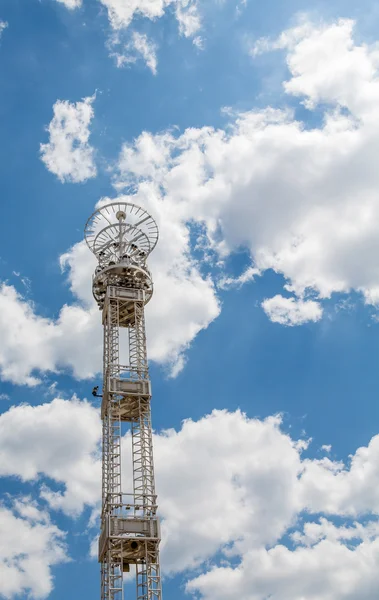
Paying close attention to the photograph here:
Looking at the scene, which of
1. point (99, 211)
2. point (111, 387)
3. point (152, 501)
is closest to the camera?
point (152, 501)

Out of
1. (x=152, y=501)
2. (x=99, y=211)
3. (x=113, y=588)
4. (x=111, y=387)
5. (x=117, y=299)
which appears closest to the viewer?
(x=113, y=588)

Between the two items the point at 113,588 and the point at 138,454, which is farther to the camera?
the point at 138,454

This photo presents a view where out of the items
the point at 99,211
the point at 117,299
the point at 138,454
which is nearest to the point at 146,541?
the point at 138,454

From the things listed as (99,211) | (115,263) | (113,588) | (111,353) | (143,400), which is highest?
(99,211)

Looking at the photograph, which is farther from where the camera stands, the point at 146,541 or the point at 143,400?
the point at 143,400

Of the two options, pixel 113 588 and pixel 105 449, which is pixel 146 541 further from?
pixel 105 449

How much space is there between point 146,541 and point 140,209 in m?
43.1

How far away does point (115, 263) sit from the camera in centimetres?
9562

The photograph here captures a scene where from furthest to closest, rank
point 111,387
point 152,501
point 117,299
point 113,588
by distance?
1. point 117,299
2. point 111,387
3. point 152,501
4. point 113,588

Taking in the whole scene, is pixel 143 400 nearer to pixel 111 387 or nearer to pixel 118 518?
pixel 111 387

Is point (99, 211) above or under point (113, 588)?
above

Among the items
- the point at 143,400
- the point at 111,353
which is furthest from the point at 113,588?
the point at 111,353

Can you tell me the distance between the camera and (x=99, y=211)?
324 feet

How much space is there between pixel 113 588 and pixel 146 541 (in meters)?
5.43
